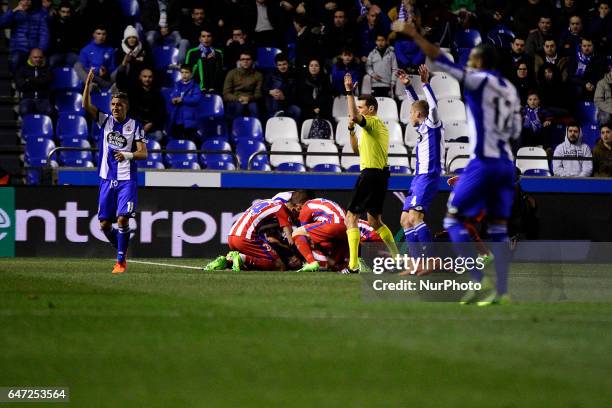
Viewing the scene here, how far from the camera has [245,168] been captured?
2006 centimetres

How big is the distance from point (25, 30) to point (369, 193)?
9207mm

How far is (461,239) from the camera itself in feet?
32.8

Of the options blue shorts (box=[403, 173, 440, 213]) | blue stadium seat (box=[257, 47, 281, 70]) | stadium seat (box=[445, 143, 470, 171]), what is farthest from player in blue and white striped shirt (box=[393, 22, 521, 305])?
blue stadium seat (box=[257, 47, 281, 70])

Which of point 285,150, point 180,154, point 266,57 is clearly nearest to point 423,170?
point 285,150

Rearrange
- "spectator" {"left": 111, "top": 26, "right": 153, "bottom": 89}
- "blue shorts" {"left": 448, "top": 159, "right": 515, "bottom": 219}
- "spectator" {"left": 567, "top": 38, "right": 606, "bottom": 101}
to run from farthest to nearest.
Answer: "spectator" {"left": 567, "top": 38, "right": 606, "bottom": 101} → "spectator" {"left": 111, "top": 26, "right": 153, "bottom": 89} → "blue shorts" {"left": 448, "top": 159, "right": 515, "bottom": 219}

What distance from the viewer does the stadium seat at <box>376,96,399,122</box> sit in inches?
824

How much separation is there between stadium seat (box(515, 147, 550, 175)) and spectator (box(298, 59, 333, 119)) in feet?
11.8

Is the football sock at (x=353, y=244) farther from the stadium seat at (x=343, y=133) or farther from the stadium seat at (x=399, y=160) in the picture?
the stadium seat at (x=343, y=133)

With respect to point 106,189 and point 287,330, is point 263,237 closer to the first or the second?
point 106,189

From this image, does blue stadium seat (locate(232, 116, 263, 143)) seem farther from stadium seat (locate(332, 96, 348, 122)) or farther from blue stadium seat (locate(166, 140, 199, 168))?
stadium seat (locate(332, 96, 348, 122))

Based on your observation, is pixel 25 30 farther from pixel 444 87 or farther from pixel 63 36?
pixel 444 87

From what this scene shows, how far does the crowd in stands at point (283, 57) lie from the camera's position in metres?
20.3

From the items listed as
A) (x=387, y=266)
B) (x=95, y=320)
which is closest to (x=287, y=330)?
(x=95, y=320)

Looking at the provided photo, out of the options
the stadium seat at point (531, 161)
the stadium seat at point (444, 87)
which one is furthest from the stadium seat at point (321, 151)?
the stadium seat at point (531, 161)
